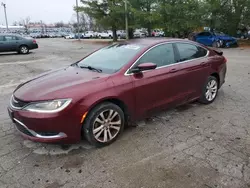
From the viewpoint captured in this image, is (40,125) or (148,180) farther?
(40,125)

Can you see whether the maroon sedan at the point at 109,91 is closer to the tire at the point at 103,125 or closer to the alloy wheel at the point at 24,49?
the tire at the point at 103,125

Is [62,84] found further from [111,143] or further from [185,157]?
[185,157]

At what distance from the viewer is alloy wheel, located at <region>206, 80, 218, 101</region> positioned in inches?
214

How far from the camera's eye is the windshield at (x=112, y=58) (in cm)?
405

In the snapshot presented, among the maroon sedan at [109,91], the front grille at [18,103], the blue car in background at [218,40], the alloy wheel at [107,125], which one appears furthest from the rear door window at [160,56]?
the blue car in background at [218,40]

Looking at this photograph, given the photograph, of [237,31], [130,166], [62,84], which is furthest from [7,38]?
[237,31]

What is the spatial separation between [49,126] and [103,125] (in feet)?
2.55

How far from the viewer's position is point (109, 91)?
3.59 m

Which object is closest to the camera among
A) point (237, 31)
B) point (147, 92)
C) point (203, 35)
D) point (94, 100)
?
point (94, 100)

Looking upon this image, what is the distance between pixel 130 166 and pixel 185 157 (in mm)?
769


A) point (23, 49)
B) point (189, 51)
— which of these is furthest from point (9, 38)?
point (189, 51)

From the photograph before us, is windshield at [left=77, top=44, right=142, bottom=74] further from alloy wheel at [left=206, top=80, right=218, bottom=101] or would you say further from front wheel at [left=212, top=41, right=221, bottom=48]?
front wheel at [left=212, top=41, right=221, bottom=48]

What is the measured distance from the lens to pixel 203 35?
21.8 m

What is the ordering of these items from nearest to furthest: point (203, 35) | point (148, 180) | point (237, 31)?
point (148, 180) → point (203, 35) → point (237, 31)
